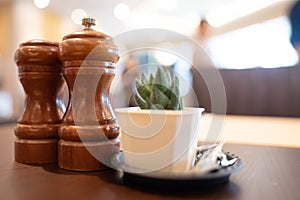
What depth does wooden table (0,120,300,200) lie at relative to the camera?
0.33 meters

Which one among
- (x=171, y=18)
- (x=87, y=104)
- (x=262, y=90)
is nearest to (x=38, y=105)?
(x=87, y=104)

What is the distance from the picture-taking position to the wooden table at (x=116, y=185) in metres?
0.33

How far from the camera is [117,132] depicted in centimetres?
47

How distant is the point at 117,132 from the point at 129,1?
3.05 m

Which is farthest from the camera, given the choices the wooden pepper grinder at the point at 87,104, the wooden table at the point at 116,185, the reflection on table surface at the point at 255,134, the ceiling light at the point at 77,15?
the ceiling light at the point at 77,15

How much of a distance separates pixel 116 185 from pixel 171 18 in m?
4.09

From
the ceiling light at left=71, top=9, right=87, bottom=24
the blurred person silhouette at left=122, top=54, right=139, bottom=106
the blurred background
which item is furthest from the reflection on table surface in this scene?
the ceiling light at left=71, top=9, right=87, bottom=24

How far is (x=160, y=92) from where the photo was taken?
14.9 inches

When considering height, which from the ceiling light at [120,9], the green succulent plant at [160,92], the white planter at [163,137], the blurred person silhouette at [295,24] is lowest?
the white planter at [163,137]

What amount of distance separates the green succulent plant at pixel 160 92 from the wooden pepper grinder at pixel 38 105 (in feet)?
0.63

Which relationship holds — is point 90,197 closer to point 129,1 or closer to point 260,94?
point 260,94

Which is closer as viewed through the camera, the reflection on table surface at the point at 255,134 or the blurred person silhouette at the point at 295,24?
the reflection on table surface at the point at 255,134

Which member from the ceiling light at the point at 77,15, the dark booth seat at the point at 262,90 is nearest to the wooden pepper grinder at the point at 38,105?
the dark booth seat at the point at 262,90

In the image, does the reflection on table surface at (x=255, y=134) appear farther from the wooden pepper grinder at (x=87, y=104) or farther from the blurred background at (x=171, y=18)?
the blurred background at (x=171, y=18)
